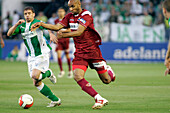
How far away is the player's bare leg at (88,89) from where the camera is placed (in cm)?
746

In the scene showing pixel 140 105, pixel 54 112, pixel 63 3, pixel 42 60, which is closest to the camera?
pixel 54 112

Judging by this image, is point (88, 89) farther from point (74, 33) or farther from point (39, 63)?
point (39, 63)

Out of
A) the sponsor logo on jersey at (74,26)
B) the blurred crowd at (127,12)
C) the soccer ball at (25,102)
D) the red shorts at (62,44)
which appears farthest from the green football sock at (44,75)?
the blurred crowd at (127,12)

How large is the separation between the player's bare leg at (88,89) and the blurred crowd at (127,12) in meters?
16.6

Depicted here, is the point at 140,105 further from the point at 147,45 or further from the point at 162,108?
the point at 147,45

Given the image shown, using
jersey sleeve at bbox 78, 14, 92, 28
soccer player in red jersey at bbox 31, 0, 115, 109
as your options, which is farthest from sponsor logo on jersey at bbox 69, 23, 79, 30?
jersey sleeve at bbox 78, 14, 92, 28

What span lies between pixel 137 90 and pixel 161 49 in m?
12.8

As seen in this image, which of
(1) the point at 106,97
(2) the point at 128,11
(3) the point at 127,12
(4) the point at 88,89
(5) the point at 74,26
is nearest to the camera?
(4) the point at 88,89

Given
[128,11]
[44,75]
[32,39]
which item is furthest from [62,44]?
[128,11]

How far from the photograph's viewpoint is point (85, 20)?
7.75m

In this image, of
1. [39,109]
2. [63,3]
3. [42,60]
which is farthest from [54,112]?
[63,3]

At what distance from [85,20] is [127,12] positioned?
1793 centimetres

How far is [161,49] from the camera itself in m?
23.1

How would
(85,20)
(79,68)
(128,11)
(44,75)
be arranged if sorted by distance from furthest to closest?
(128,11) → (44,75) → (79,68) → (85,20)
